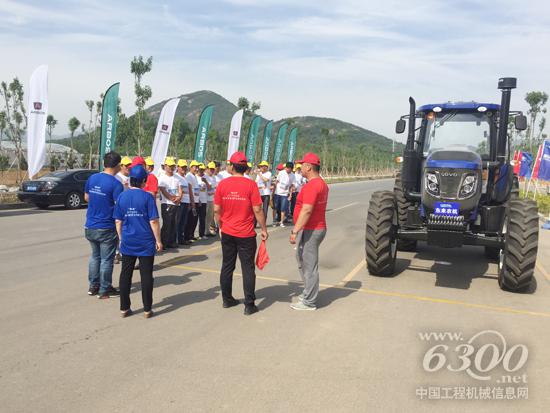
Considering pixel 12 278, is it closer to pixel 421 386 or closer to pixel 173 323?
pixel 173 323

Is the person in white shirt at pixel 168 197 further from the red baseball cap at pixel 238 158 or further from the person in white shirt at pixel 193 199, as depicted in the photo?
the red baseball cap at pixel 238 158

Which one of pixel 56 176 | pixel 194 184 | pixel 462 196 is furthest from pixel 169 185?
pixel 56 176

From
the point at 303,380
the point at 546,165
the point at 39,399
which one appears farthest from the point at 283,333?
the point at 546,165

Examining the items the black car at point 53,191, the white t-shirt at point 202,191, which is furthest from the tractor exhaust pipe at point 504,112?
the black car at point 53,191

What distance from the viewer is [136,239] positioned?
523 cm

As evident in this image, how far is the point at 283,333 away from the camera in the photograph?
4844 mm

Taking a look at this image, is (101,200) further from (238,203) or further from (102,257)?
(238,203)

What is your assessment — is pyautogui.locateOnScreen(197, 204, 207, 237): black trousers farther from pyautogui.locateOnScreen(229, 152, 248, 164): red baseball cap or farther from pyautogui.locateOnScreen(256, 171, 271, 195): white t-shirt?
pyautogui.locateOnScreen(229, 152, 248, 164): red baseball cap

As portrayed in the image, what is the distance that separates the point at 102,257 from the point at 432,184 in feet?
15.6

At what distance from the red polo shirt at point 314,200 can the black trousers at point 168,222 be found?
4231mm

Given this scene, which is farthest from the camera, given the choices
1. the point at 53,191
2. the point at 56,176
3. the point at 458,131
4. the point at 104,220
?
the point at 56,176

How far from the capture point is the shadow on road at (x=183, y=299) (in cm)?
561

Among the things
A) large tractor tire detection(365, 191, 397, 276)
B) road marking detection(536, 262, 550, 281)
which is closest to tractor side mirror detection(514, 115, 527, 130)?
large tractor tire detection(365, 191, 397, 276)

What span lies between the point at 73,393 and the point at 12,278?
4.00m
